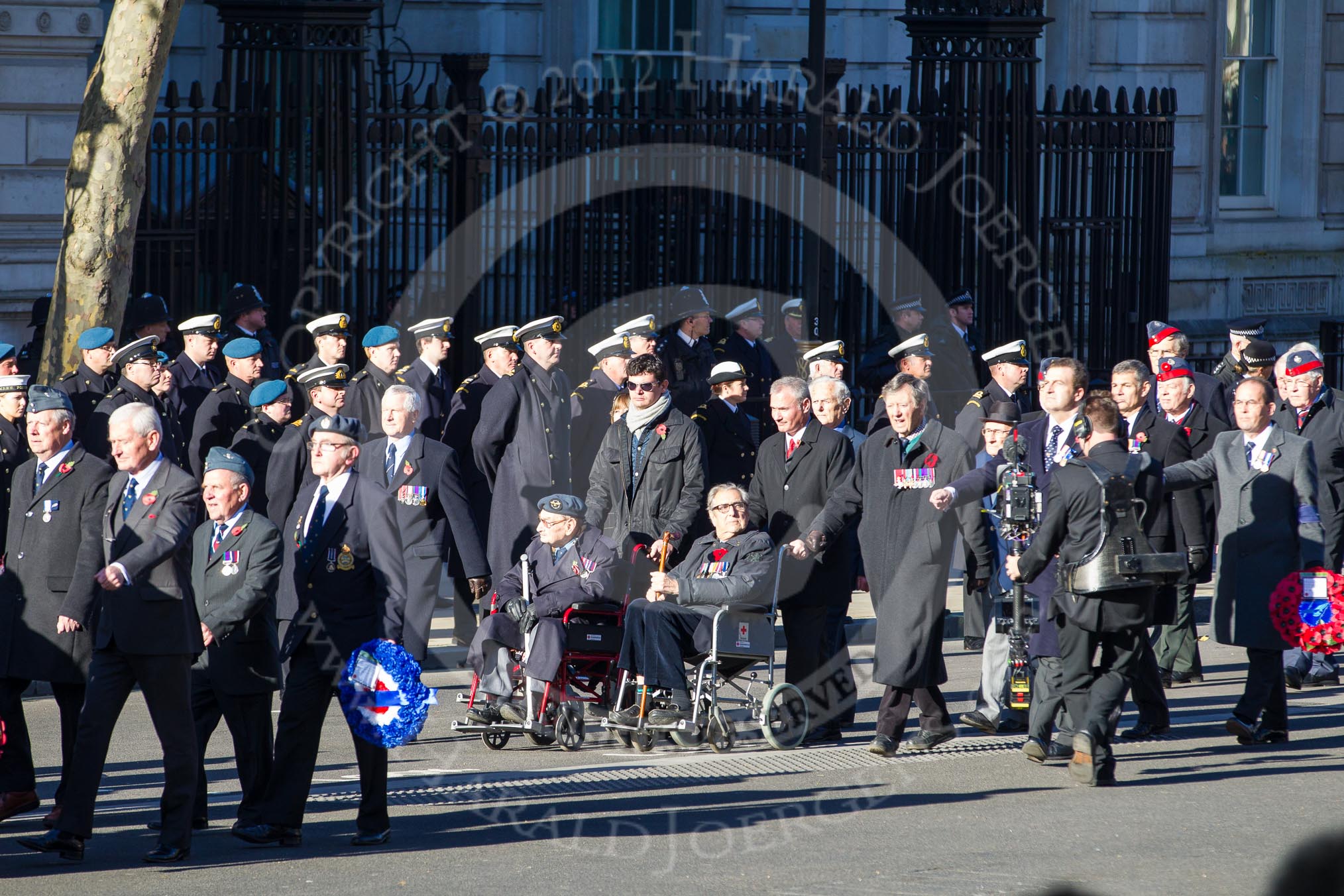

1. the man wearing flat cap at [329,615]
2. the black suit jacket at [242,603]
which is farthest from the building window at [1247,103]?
the black suit jacket at [242,603]

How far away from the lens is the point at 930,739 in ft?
28.7

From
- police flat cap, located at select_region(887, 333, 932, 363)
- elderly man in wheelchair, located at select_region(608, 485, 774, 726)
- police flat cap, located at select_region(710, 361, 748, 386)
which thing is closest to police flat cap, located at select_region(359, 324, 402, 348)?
police flat cap, located at select_region(710, 361, 748, 386)

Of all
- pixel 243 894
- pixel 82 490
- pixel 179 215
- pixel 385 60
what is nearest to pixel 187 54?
pixel 385 60

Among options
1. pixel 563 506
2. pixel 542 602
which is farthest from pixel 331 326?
pixel 542 602

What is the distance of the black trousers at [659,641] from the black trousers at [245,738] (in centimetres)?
198

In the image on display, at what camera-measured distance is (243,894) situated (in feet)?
20.8

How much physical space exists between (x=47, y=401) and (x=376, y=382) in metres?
3.81

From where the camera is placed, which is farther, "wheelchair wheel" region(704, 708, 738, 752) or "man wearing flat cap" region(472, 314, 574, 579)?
"man wearing flat cap" region(472, 314, 574, 579)

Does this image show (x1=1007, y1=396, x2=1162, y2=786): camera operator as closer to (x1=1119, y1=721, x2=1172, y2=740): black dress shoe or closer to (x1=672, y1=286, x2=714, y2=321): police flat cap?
(x1=1119, y1=721, x2=1172, y2=740): black dress shoe

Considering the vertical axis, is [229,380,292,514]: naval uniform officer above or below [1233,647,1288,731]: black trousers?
above

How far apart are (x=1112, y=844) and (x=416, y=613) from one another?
12.9ft

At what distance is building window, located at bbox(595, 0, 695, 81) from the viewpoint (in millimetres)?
21531

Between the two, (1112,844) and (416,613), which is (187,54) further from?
(1112,844)

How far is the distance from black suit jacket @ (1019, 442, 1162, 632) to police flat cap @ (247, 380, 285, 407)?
4.17m
